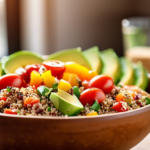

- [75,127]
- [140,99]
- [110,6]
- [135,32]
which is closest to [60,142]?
[75,127]

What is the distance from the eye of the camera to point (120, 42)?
4.16 m

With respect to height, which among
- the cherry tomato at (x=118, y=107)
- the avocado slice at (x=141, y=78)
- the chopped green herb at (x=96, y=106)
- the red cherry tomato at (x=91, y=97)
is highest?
the red cherry tomato at (x=91, y=97)

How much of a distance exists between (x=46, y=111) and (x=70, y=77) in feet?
0.80

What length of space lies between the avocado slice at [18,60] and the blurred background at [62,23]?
7.95 ft

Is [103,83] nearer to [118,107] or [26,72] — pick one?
[118,107]

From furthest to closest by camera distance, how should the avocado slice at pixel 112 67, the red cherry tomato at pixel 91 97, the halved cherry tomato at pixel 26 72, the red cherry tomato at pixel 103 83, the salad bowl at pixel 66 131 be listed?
the avocado slice at pixel 112 67
the halved cherry tomato at pixel 26 72
the red cherry tomato at pixel 103 83
the red cherry tomato at pixel 91 97
the salad bowl at pixel 66 131

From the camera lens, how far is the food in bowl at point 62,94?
0.79 meters

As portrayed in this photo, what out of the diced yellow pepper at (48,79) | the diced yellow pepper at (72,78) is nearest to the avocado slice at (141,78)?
the diced yellow pepper at (72,78)

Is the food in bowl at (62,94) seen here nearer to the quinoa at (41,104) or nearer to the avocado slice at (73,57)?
the quinoa at (41,104)

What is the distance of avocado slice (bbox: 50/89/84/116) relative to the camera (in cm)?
76

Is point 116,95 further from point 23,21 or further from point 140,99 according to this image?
point 23,21

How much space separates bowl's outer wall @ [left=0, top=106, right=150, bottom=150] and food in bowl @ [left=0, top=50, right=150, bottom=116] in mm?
121

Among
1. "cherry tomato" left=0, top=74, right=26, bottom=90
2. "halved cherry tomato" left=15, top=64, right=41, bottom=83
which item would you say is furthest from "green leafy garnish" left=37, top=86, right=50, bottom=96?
"halved cherry tomato" left=15, top=64, right=41, bottom=83

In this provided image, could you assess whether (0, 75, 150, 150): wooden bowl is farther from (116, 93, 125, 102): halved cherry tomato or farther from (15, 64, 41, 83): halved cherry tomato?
(15, 64, 41, 83): halved cherry tomato
